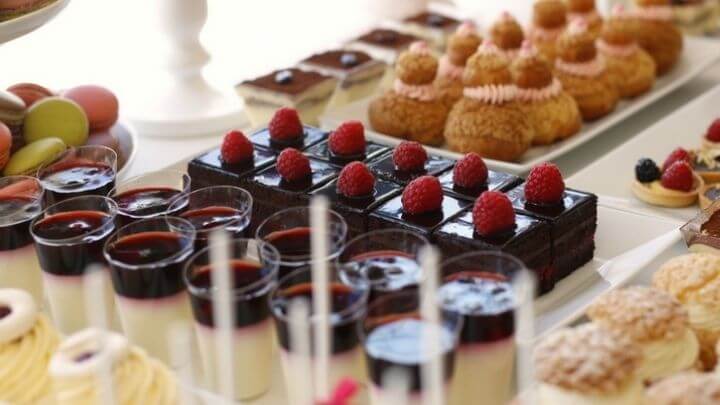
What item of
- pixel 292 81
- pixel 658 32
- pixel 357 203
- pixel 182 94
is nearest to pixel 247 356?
pixel 357 203

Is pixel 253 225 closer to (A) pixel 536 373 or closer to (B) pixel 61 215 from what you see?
(B) pixel 61 215

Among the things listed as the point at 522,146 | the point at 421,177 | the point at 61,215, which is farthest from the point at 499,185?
the point at 61,215

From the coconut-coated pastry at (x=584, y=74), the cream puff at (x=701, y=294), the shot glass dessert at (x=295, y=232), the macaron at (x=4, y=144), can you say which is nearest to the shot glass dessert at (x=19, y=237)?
the macaron at (x=4, y=144)

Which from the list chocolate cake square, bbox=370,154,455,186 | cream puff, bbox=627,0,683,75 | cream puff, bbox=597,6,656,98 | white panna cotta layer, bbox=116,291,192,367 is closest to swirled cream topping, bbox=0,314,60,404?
white panna cotta layer, bbox=116,291,192,367

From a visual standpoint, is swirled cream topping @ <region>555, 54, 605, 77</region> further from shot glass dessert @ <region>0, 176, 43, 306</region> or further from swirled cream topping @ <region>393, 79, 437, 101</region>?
shot glass dessert @ <region>0, 176, 43, 306</region>

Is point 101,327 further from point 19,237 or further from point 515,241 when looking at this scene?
point 515,241

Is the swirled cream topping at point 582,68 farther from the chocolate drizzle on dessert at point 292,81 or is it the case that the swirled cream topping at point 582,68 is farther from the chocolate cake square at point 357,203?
the chocolate cake square at point 357,203
